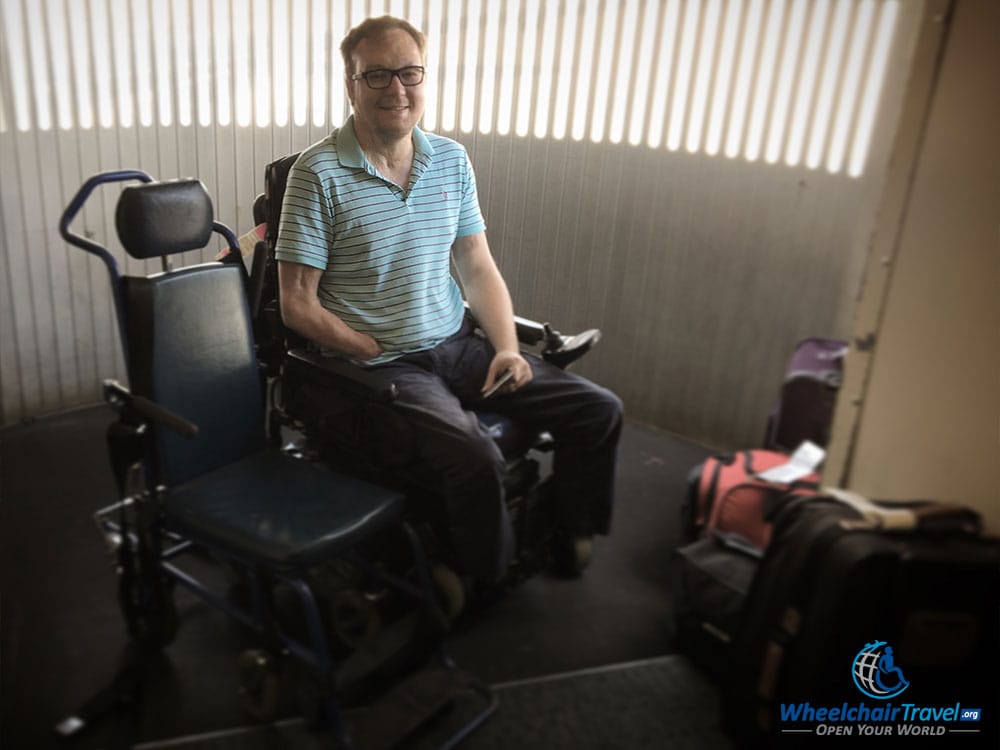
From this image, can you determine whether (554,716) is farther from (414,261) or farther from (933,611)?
(414,261)

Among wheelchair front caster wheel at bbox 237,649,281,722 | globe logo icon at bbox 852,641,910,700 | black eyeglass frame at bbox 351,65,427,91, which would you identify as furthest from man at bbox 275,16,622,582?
globe logo icon at bbox 852,641,910,700

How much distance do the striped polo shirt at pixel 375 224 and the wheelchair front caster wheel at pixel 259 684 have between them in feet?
2.32

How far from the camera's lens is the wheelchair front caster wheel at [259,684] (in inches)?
64.2

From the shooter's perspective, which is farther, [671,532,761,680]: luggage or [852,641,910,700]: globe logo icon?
[671,532,761,680]: luggage

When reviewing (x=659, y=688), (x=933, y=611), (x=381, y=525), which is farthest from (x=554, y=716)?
(x=933, y=611)

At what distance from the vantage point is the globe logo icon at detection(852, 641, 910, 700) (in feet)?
4.35

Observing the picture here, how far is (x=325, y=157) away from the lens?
1.50 meters

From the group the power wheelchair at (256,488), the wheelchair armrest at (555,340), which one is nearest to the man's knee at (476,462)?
the power wheelchair at (256,488)

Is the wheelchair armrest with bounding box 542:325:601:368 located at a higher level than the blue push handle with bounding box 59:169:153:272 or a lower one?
lower

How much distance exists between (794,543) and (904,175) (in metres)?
0.61

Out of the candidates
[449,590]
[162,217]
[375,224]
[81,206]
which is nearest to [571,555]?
[449,590]

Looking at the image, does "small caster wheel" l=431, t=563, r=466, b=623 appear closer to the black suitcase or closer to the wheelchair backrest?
the wheelchair backrest

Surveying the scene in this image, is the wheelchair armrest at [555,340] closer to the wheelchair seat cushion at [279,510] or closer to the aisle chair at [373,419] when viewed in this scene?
the aisle chair at [373,419]

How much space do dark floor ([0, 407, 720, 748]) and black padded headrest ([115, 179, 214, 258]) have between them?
429 mm
